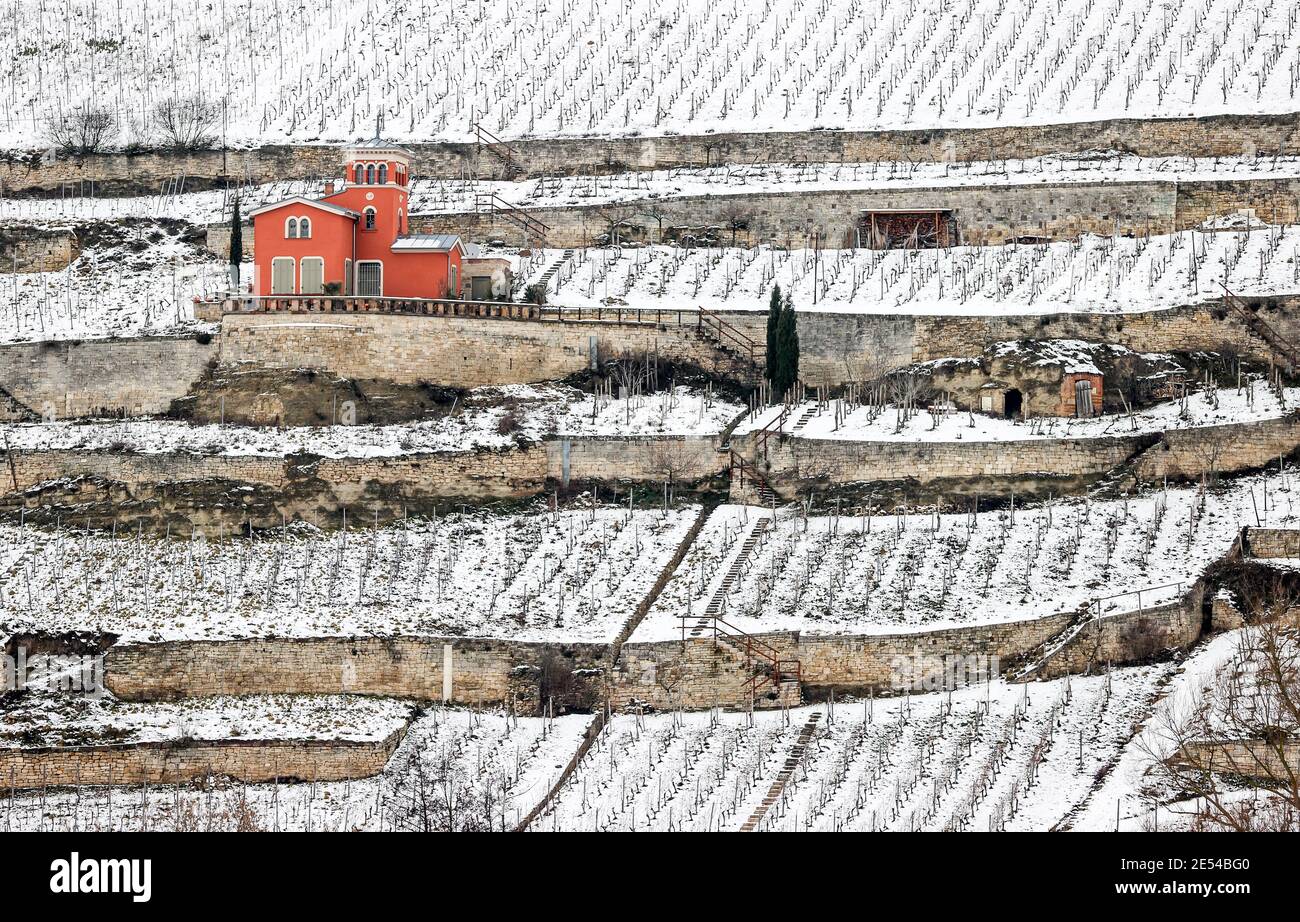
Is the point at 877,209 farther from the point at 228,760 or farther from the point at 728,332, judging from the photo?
the point at 228,760

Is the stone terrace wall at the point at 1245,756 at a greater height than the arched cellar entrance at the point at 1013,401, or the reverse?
the arched cellar entrance at the point at 1013,401

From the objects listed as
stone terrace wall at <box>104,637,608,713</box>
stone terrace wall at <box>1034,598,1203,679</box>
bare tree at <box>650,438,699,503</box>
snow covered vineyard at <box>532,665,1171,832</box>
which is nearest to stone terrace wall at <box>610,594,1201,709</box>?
stone terrace wall at <box>1034,598,1203,679</box>

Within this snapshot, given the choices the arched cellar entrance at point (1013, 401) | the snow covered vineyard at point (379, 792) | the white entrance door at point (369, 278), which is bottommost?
the snow covered vineyard at point (379, 792)

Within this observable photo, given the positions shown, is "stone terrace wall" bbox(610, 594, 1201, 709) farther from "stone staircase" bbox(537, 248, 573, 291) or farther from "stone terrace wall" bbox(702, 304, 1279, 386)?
"stone staircase" bbox(537, 248, 573, 291)

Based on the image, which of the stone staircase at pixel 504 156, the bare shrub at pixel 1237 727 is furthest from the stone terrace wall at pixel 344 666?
the stone staircase at pixel 504 156

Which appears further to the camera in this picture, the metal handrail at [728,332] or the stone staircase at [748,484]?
the metal handrail at [728,332]

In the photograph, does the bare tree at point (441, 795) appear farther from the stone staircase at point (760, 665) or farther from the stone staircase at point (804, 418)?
the stone staircase at point (804, 418)
